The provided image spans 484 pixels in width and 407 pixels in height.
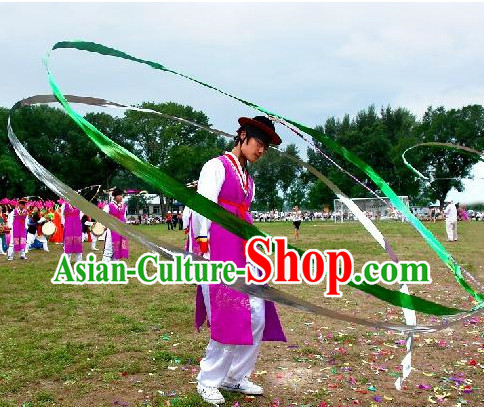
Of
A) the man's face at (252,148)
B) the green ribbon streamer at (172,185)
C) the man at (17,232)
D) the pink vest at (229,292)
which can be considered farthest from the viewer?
the man at (17,232)

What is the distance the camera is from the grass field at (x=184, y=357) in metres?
4.66

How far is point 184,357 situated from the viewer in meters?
5.81

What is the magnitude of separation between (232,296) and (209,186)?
94 cm

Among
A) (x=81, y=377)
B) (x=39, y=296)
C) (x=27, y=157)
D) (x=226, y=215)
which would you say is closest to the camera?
(x=226, y=215)

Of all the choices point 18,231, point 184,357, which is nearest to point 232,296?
point 184,357

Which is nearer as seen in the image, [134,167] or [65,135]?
[134,167]

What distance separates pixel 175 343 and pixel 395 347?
270 centimetres

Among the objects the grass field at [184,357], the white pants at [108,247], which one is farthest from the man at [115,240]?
the grass field at [184,357]

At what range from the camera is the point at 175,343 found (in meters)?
6.45

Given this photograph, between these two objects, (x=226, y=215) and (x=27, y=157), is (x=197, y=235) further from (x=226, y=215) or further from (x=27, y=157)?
(x=27, y=157)

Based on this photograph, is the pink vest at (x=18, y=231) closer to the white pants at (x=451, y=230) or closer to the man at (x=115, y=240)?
the man at (x=115, y=240)

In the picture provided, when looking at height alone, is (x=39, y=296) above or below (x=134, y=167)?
below

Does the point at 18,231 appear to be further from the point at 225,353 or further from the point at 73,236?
the point at 225,353

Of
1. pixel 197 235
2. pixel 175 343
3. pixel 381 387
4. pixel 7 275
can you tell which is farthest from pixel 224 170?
pixel 7 275
